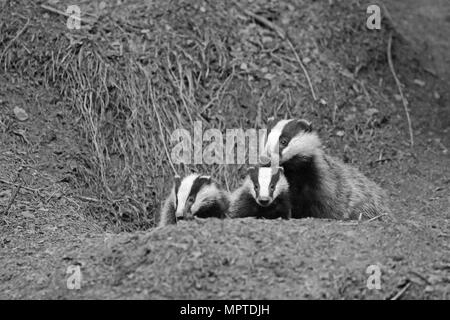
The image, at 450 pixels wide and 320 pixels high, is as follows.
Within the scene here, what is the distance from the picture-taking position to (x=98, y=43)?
7.18m

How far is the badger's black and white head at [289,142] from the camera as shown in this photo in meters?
5.81

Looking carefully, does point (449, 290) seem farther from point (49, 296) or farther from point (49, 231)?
point (49, 231)

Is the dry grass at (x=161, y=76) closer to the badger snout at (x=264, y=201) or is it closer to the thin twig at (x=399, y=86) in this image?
the thin twig at (x=399, y=86)

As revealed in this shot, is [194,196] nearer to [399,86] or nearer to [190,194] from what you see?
[190,194]

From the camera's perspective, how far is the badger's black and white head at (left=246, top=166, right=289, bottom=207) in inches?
217

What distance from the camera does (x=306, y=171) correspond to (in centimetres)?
596

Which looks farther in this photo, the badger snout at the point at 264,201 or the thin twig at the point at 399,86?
the thin twig at the point at 399,86

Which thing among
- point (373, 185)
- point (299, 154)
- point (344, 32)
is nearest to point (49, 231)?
point (299, 154)

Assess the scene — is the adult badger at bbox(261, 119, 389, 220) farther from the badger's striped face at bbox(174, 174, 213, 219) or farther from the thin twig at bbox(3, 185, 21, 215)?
the thin twig at bbox(3, 185, 21, 215)

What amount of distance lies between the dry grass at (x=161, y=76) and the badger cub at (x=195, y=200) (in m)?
0.85

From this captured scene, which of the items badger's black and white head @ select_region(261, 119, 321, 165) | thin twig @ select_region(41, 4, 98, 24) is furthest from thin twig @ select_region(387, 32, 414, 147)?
thin twig @ select_region(41, 4, 98, 24)

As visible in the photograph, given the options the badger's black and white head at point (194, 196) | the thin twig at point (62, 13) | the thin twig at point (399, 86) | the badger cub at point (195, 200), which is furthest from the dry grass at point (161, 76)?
the badger's black and white head at point (194, 196)

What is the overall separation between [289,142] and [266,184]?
0.48 meters
